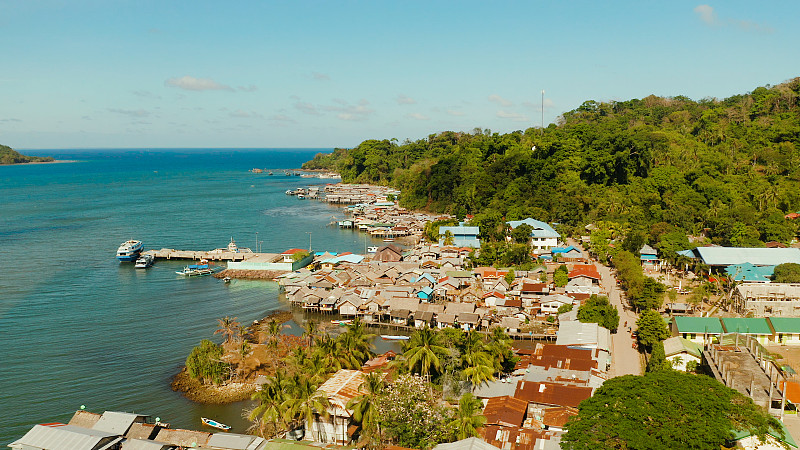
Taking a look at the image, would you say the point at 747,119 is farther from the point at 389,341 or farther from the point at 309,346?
the point at 309,346

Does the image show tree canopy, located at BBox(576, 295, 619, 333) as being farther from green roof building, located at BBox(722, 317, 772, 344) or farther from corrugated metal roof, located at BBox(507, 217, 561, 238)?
corrugated metal roof, located at BBox(507, 217, 561, 238)

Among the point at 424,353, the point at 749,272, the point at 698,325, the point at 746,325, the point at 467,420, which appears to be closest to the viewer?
the point at 467,420

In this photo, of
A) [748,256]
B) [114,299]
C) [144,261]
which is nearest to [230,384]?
[114,299]

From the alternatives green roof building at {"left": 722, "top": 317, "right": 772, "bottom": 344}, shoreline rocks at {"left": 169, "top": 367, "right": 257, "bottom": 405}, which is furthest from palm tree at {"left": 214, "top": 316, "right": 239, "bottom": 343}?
green roof building at {"left": 722, "top": 317, "right": 772, "bottom": 344}

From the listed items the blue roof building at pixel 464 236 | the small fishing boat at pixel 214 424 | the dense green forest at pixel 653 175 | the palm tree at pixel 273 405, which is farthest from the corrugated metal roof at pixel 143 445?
the dense green forest at pixel 653 175

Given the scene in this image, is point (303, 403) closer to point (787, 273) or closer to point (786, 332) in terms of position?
point (786, 332)

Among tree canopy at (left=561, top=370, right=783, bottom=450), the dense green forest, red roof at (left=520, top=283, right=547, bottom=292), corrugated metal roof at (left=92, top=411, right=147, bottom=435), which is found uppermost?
the dense green forest
